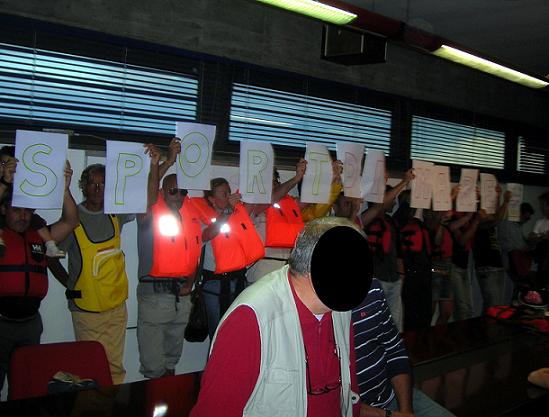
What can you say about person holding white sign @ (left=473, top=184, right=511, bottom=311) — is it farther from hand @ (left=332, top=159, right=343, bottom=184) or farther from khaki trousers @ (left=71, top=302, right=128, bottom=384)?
khaki trousers @ (left=71, top=302, right=128, bottom=384)

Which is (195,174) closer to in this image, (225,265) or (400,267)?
(225,265)

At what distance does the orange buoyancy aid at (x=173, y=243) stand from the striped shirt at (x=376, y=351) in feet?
7.07

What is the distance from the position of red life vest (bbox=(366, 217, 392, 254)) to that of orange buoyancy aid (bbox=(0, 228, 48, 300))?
3211 millimetres

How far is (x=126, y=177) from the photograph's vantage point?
12.1ft

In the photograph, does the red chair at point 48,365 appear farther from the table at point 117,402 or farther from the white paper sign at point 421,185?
the white paper sign at point 421,185

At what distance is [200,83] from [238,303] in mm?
3876

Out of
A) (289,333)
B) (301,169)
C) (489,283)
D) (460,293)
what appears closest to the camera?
(289,333)

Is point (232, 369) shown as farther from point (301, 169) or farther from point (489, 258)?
point (489, 258)

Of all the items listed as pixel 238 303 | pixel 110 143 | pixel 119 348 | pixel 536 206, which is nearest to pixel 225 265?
pixel 119 348

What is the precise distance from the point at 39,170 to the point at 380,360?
97.9 inches

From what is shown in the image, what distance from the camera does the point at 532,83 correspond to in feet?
16.4

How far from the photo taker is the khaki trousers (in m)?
3.83

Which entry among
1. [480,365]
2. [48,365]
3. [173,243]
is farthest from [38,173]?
[480,365]

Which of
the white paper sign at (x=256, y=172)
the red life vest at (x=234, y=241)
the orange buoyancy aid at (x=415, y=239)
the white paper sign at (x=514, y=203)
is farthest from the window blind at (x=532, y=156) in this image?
the red life vest at (x=234, y=241)
